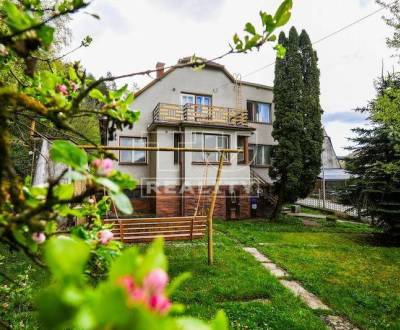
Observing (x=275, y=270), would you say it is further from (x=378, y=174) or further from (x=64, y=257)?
(x=64, y=257)

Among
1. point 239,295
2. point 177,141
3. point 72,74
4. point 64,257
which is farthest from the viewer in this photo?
point 177,141

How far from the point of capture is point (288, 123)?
57.2 ft

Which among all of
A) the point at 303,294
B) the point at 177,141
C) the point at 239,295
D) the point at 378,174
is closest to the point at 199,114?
the point at 177,141

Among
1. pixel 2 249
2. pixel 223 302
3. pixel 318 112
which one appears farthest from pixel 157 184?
pixel 223 302

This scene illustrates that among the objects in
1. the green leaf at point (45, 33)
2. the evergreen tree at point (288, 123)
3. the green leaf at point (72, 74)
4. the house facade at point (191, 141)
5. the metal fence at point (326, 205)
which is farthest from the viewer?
the metal fence at point (326, 205)

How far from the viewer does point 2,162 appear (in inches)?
29.7

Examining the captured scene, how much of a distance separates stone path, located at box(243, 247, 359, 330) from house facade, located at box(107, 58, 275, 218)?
838 centimetres

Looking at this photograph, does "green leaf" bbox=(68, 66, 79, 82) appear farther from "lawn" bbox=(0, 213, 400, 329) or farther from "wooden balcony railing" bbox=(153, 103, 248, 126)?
"wooden balcony railing" bbox=(153, 103, 248, 126)

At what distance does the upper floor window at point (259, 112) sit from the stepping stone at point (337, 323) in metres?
17.1

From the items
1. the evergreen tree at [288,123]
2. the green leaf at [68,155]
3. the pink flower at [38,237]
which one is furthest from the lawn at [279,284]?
the evergreen tree at [288,123]

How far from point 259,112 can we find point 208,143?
580cm

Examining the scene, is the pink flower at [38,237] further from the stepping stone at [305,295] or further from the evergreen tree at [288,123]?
the evergreen tree at [288,123]

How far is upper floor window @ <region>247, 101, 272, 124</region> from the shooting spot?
70.0ft

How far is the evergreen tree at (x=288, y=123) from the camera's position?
17141mm
